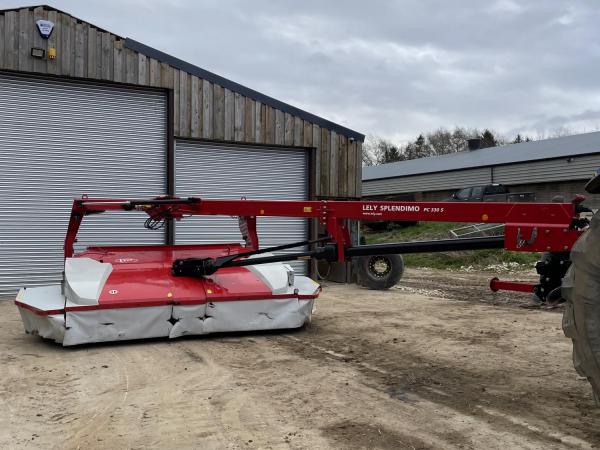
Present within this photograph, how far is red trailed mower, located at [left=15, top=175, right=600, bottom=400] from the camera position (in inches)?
200

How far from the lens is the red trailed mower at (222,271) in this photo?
5.09 meters

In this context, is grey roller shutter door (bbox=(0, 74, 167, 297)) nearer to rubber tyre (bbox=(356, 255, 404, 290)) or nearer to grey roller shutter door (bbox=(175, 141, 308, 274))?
grey roller shutter door (bbox=(175, 141, 308, 274))

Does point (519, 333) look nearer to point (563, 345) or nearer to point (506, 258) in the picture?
point (563, 345)

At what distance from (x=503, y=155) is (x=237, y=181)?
2145 centimetres

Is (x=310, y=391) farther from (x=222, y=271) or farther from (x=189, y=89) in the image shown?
(x=189, y=89)

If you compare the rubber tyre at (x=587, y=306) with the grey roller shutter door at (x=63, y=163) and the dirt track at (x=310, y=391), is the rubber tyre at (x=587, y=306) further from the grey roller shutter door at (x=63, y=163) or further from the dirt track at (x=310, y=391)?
the grey roller shutter door at (x=63, y=163)

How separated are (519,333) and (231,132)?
7973mm

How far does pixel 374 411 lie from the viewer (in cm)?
442

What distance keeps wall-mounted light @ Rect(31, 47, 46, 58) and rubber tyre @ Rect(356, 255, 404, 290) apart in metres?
7.57

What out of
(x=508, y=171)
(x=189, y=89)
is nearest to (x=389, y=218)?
(x=189, y=89)

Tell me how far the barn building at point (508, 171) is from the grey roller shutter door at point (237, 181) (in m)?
6.98

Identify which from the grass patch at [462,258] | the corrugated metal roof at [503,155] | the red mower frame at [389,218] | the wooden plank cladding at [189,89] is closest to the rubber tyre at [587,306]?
the red mower frame at [389,218]

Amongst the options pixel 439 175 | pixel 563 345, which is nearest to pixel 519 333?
pixel 563 345

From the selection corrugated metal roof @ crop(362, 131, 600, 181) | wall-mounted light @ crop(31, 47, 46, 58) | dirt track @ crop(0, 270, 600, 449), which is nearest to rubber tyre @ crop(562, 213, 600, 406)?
dirt track @ crop(0, 270, 600, 449)
